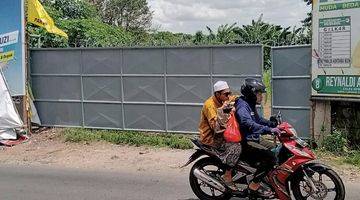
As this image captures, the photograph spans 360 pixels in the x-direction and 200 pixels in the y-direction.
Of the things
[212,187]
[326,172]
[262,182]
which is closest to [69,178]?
[212,187]

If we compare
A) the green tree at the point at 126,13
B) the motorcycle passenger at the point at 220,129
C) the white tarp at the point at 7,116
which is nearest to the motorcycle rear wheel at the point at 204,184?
the motorcycle passenger at the point at 220,129

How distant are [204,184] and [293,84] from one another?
172 inches

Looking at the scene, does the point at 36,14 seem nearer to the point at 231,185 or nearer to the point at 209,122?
the point at 209,122

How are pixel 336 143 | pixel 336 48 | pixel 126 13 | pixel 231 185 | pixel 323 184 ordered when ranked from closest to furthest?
pixel 323 184 < pixel 231 185 < pixel 336 48 < pixel 336 143 < pixel 126 13

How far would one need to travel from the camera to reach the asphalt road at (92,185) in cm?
685

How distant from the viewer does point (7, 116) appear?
1159cm

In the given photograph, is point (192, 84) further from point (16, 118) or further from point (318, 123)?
point (16, 118)

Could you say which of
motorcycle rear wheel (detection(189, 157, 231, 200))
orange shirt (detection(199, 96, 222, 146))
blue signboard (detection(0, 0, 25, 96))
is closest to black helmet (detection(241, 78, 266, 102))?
orange shirt (detection(199, 96, 222, 146))

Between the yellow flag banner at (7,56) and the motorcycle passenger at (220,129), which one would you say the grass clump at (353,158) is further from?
the yellow flag banner at (7,56)

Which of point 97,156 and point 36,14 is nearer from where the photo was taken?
point 97,156

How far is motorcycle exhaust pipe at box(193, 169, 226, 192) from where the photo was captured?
6016mm

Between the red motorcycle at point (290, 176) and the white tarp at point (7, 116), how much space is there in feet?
22.4

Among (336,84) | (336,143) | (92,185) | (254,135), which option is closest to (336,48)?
(336,84)

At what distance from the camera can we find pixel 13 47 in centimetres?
1195
